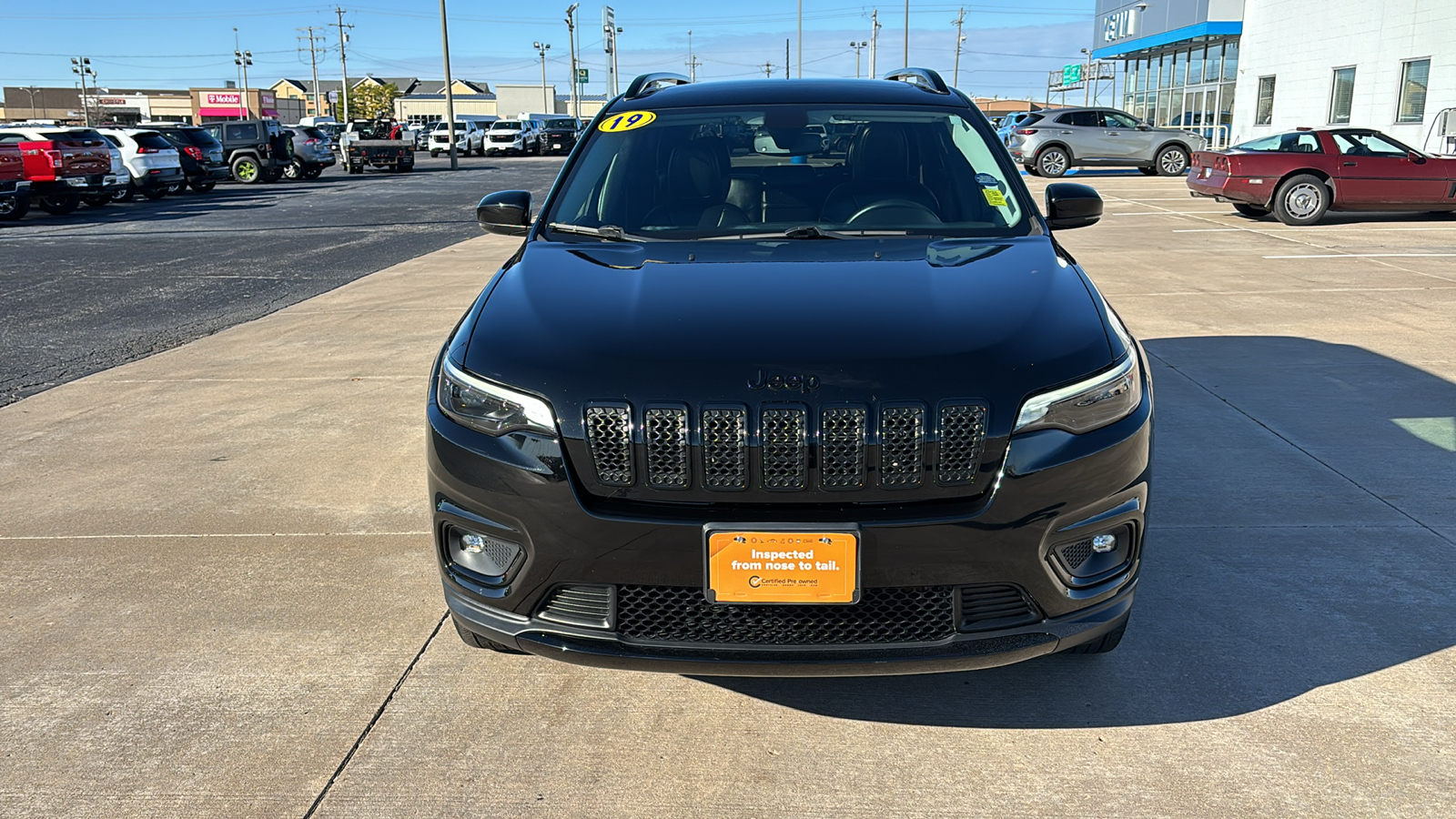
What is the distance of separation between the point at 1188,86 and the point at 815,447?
41268mm

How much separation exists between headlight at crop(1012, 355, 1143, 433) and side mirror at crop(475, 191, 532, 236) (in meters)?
1.72

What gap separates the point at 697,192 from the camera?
13.5 ft

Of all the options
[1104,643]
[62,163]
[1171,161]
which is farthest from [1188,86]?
[1104,643]

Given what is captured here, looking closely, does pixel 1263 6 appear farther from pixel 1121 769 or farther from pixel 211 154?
pixel 1121 769

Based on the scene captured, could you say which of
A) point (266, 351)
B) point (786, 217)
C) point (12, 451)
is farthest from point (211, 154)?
point (786, 217)

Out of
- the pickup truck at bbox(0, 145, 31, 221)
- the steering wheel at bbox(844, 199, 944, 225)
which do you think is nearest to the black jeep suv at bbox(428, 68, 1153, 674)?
the steering wheel at bbox(844, 199, 944, 225)

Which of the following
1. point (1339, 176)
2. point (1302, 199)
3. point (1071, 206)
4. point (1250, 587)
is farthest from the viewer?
point (1302, 199)

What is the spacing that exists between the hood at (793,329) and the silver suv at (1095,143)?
24.8 metres

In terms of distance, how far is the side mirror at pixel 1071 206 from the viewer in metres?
4.32

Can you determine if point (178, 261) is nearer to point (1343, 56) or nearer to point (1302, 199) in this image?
point (1302, 199)

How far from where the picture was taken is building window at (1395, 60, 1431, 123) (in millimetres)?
22531

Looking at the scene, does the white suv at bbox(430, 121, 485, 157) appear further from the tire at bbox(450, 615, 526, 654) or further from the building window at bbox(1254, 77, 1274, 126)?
the tire at bbox(450, 615, 526, 654)

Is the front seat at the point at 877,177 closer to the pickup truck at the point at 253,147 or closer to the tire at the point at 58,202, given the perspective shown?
the tire at the point at 58,202

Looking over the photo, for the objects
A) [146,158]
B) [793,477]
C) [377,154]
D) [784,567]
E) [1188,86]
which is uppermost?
[1188,86]
